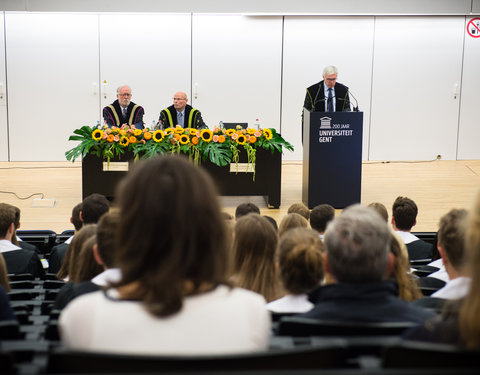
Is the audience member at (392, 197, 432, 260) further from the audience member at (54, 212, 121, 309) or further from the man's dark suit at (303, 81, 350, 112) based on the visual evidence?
the man's dark suit at (303, 81, 350, 112)

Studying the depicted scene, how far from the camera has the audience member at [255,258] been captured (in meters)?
3.15

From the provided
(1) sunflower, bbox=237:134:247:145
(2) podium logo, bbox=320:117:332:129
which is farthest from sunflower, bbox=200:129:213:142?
(2) podium logo, bbox=320:117:332:129

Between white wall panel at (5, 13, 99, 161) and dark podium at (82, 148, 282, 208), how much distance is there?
163 inches

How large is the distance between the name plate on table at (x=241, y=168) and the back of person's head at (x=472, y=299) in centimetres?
680

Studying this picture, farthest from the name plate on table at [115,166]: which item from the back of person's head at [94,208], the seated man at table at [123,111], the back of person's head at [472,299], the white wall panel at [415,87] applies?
the back of person's head at [472,299]

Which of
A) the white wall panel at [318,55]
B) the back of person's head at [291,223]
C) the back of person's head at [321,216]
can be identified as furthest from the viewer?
the white wall panel at [318,55]

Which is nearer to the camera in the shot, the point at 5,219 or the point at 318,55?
the point at 5,219

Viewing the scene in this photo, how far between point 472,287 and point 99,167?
720 centimetres

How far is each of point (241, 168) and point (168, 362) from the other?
279 inches

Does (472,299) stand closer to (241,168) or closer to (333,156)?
(333,156)

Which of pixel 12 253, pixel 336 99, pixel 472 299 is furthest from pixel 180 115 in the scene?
pixel 472 299

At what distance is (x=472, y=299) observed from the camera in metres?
1.55

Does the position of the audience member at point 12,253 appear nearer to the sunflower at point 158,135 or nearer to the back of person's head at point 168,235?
the back of person's head at point 168,235

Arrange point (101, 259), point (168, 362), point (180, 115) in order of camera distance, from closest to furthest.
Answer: point (168, 362) < point (101, 259) < point (180, 115)
